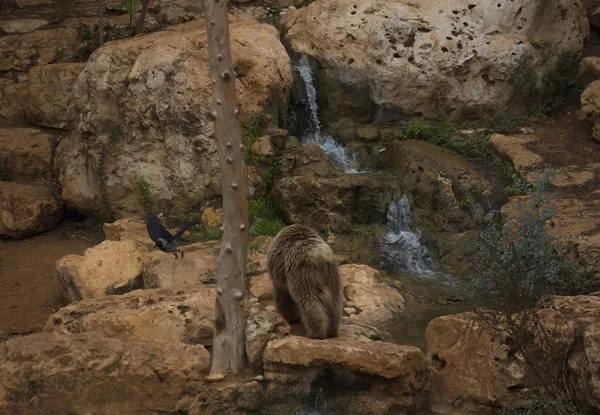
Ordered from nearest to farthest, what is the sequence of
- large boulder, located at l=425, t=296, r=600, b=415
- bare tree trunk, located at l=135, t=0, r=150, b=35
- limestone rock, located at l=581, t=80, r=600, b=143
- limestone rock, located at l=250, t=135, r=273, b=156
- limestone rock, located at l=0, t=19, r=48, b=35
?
large boulder, located at l=425, t=296, r=600, b=415 < limestone rock, located at l=250, t=135, r=273, b=156 < limestone rock, located at l=581, t=80, r=600, b=143 < bare tree trunk, located at l=135, t=0, r=150, b=35 < limestone rock, located at l=0, t=19, r=48, b=35

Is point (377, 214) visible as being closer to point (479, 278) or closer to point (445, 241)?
point (445, 241)

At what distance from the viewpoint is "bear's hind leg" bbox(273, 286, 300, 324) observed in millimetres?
8086

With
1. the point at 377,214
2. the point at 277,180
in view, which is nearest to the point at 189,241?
the point at 277,180

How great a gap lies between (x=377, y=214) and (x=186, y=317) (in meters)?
5.01

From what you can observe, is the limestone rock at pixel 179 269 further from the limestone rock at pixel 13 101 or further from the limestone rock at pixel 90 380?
the limestone rock at pixel 13 101

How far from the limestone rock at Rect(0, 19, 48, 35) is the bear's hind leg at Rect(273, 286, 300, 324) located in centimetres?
1220

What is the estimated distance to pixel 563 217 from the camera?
1123cm

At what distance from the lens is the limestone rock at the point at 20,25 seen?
1780 centimetres

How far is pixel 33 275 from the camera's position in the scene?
12766 mm

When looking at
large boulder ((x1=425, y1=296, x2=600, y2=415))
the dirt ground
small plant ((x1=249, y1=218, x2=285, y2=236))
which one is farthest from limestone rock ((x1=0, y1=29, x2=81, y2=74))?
large boulder ((x1=425, y1=296, x2=600, y2=415))

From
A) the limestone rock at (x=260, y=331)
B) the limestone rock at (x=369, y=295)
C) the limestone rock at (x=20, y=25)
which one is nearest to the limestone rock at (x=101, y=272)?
the limestone rock at (x=369, y=295)

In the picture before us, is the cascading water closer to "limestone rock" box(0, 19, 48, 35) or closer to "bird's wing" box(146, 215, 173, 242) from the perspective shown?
"bird's wing" box(146, 215, 173, 242)

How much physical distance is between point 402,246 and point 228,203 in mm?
5532

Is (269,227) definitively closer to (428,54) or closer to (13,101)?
(428,54)
